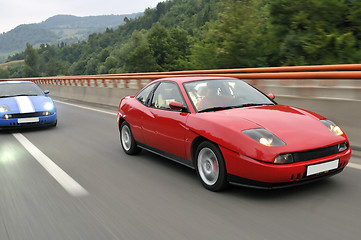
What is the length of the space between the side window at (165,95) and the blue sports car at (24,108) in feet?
17.0

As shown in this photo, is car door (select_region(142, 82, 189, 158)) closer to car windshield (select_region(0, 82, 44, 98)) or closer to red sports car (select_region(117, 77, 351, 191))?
red sports car (select_region(117, 77, 351, 191))

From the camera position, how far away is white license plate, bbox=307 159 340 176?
411 centimetres

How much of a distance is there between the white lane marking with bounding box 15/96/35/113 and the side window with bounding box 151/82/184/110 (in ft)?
17.3

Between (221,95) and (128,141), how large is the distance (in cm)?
223

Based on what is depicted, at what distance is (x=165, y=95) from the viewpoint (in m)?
5.86

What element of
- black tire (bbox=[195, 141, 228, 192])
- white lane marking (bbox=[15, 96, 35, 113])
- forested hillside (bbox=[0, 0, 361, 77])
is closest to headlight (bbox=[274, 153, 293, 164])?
black tire (bbox=[195, 141, 228, 192])

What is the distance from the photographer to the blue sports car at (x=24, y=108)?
995cm

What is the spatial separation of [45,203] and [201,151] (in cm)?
186

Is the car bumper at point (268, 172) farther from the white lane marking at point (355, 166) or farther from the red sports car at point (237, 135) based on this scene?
the white lane marking at point (355, 166)

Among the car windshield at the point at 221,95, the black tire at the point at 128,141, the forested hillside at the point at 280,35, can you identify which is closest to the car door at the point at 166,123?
the car windshield at the point at 221,95

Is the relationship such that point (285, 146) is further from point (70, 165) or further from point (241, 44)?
point (241, 44)

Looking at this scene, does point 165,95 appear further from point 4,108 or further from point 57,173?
point 4,108

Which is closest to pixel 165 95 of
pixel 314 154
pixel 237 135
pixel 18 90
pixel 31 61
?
pixel 237 135

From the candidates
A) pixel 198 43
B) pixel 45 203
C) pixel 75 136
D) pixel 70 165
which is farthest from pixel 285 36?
pixel 45 203
